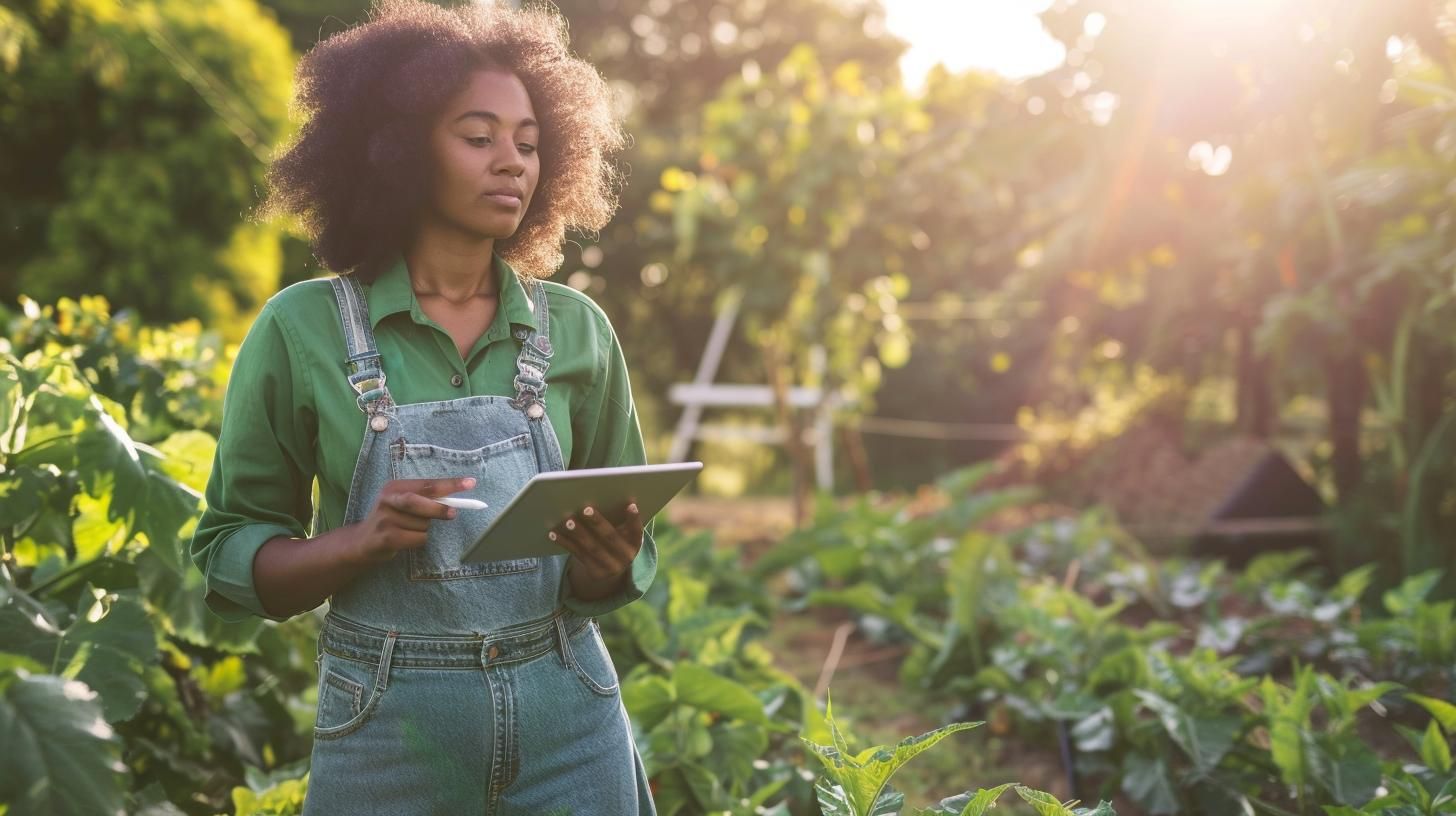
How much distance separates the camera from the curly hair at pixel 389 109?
5.78 feet

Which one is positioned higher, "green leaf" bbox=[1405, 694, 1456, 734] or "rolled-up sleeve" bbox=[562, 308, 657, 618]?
"rolled-up sleeve" bbox=[562, 308, 657, 618]

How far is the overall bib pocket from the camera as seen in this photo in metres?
1.61

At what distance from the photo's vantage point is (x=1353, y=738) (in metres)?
2.85

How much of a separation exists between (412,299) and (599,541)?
0.42 metres

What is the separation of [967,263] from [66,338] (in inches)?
266

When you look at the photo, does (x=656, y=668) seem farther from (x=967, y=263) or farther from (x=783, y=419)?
(x=967, y=263)

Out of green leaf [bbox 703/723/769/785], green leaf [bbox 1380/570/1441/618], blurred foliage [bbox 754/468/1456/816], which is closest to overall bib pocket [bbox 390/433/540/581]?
blurred foliage [bbox 754/468/1456/816]

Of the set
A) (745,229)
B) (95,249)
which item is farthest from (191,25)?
(745,229)

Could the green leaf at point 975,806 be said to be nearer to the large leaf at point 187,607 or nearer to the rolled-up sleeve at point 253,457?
the rolled-up sleeve at point 253,457

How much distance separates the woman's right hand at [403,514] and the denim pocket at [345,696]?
0.71 feet

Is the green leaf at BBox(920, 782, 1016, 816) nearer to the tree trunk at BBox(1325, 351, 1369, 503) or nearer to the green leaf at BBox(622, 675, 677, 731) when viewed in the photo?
the green leaf at BBox(622, 675, 677, 731)

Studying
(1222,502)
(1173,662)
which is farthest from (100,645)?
(1222,502)

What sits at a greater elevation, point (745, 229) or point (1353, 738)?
point (745, 229)

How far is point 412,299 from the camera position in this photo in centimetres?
170
